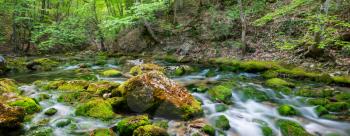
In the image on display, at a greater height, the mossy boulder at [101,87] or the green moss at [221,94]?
the mossy boulder at [101,87]

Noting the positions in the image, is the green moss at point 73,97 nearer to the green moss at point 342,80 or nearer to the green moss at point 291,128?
the green moss at point 291,128

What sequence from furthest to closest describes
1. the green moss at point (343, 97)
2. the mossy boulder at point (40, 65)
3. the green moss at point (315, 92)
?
the mossy boulder at point (40, 65) < the green moss at point (315, 92) < the green moss at point (343, 97)

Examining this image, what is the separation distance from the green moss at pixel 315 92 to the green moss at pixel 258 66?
2854 mm

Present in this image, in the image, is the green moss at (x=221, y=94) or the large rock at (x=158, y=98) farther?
the green moss at (x=221, y=94)

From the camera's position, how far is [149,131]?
6.16 meters

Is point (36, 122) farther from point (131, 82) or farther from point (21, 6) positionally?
point (21, 6)

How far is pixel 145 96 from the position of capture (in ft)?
25.4

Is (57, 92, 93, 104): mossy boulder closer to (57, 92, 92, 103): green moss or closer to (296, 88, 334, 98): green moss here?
(57, 92, 92, 103): green moss

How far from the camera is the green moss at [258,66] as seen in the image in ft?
43.2

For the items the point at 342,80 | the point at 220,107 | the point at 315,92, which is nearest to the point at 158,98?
the point at 220,107

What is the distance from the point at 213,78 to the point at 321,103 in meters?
4.94

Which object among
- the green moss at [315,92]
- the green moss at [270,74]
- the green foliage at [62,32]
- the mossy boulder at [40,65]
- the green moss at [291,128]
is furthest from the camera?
the green foliage at [62,32]

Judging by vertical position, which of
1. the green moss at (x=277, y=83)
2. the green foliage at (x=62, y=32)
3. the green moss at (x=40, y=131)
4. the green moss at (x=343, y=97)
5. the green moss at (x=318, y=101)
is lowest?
the green moss at (x=40, y=131)

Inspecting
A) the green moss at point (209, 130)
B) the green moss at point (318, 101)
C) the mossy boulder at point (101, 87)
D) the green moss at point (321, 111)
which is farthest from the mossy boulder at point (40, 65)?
the green moss at point (321, 111)
